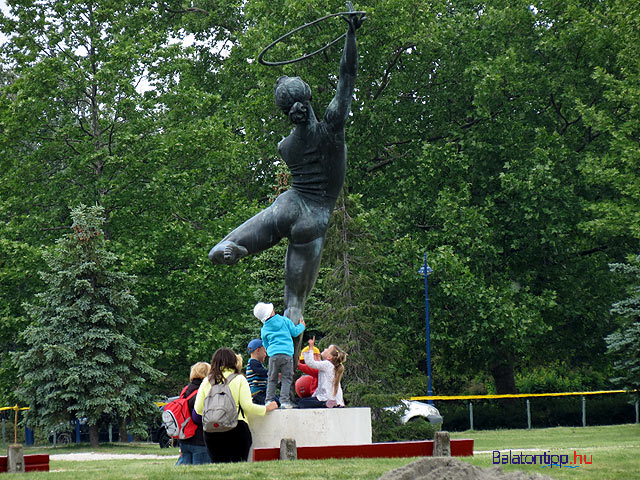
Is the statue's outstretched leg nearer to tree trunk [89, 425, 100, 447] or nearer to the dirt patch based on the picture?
the dirt patch

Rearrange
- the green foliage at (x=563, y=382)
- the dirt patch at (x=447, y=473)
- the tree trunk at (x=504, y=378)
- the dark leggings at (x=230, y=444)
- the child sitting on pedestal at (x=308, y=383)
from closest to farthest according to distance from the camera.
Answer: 1. the dirt patch at (x=447, y=473)
2. the dark leggings at (x=230, y=444)
3. the child sitting on pedestal at (x=308, y=383)
4. the tree trunk at (x=504, y=378)
5. the green foliage at (x=563, y=382)

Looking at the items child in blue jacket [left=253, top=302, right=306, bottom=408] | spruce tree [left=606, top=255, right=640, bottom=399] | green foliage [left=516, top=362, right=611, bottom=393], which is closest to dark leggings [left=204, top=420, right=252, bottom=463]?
child in blue jacket [left=253, top=302, right=306, bottom=408]

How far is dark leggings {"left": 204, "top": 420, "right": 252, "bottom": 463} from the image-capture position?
9.32 metres

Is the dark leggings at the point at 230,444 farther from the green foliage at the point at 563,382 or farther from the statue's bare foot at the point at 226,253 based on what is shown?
the green foliage at the point at 563,382

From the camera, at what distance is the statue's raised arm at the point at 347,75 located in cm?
1029

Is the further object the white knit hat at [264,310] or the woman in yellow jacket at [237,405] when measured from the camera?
the white knit hat at [264,310]

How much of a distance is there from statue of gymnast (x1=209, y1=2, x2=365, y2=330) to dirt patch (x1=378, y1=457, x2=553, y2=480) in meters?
3.02

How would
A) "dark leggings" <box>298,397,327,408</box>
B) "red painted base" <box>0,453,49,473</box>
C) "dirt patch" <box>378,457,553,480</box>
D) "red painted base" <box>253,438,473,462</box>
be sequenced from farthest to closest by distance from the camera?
"red painted base" <box>0,453,49,473</box>
"dark leggings" <box>298,397,327,408</box>
"red painted base" <box>253,438,473,462</box>
"dirt patch" <box>378,457,553,480</box>

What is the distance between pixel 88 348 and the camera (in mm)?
26422

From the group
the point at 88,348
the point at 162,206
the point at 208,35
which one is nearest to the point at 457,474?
the point at 88,348

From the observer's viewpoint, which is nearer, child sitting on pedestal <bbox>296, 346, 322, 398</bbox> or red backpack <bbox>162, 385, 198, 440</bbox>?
red backpack <bbox>162, 385, 198, 440</bbox>

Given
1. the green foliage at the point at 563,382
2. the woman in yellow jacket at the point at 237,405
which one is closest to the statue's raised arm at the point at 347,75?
the woman in yellow jacket at the point at 237,405

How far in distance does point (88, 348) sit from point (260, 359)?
16450 millimetres

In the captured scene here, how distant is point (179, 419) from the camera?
32.4 ft
